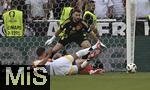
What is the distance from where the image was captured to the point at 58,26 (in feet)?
33.4

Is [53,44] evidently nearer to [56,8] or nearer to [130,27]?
[56,8]

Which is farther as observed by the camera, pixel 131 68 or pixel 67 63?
pixel 67 63

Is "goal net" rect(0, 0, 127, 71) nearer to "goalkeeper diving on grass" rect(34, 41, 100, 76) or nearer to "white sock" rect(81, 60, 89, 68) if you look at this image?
"goalkeeper diving on grass" rect(34, 41, 100, 76)

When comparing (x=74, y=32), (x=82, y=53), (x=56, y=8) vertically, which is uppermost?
(x=56, y=8)

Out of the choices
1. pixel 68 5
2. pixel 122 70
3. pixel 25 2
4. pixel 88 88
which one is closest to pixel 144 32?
pixel 122 70

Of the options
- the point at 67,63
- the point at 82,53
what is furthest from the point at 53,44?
the point at 67,63

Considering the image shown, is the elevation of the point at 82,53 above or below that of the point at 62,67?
above

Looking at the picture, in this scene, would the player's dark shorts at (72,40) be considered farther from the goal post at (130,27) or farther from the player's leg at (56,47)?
the goal post at (130,27)

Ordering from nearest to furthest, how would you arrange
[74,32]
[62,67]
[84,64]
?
[62,67], [84,64], [74,32]

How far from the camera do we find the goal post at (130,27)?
30.8 feet

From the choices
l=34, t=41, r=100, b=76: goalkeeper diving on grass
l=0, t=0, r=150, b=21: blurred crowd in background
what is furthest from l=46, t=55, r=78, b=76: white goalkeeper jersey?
l=0, t=0, r=150, b=21: blurred crowd in background

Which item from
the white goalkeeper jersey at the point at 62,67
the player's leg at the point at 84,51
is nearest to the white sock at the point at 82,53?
the player's leg at the point at 84,51

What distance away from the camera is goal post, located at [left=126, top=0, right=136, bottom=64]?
9.38 meters

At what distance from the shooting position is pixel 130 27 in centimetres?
943
